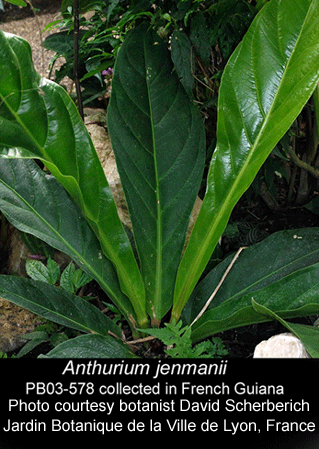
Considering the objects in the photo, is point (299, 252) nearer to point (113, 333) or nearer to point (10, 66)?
point (113, 333)

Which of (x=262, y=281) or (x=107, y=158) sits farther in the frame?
(x=107, y=158)

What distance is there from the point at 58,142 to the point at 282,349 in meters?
0.60

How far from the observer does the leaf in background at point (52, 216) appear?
39.9 inches

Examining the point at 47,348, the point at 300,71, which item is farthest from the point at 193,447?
the point at 300,71

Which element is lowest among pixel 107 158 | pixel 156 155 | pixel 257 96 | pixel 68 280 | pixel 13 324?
pixel 13 324

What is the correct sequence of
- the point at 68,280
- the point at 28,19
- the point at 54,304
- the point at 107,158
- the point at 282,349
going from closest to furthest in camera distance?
the point at 282,349, the point at 54,304, the point at 68,280, the point at 107,158, the point at 28,19

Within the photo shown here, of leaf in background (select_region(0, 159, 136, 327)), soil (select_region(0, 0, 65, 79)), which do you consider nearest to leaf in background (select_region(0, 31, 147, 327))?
leaf in background (select_region(0, 159, 136, 327))

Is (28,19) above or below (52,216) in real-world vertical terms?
above

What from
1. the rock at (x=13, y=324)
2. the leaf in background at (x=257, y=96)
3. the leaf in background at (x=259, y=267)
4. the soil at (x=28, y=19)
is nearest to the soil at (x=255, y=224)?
the rock at (x=13, y=324)

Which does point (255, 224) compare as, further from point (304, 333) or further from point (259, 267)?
point (304, 333)

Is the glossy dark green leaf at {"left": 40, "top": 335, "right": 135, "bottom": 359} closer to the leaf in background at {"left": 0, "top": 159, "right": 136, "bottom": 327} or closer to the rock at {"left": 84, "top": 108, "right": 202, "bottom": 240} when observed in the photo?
the leaf in background at {"left": 0, "top": 159, "right": 136, "bottom": 327}

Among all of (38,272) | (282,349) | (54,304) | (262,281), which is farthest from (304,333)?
(38,272)

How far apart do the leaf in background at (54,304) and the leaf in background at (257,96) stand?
26 centimetres

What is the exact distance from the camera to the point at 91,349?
35.1 inches
